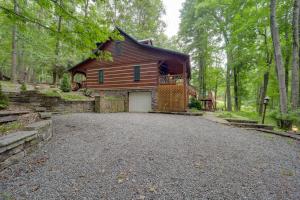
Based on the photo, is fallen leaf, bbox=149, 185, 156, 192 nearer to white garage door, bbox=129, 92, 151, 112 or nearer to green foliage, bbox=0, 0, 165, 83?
green foliage, bbox=0, 0, 165, 83

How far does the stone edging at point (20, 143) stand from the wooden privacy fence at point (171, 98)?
822 centimetres

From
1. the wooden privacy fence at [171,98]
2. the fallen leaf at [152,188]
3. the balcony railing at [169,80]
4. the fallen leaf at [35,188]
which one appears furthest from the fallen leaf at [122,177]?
the balcony railing at [169,80]

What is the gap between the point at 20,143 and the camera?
2557mm

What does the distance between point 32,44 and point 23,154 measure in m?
13.6

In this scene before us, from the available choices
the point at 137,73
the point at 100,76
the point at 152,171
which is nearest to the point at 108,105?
the point at 137,73

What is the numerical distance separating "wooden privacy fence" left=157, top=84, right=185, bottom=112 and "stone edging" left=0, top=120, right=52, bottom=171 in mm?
8224

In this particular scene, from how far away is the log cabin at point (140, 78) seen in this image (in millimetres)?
10609

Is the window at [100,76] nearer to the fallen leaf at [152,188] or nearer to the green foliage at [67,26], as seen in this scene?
the green foliage at [67,26]

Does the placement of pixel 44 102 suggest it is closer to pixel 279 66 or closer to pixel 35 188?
pixel 35 188

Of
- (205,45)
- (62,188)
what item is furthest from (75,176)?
(205,45)

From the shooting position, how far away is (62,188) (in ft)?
6.27

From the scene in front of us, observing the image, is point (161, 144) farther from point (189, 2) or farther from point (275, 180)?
point (189, 2)

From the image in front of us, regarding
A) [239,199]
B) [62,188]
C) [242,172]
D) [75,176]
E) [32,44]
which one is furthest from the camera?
[32,44]

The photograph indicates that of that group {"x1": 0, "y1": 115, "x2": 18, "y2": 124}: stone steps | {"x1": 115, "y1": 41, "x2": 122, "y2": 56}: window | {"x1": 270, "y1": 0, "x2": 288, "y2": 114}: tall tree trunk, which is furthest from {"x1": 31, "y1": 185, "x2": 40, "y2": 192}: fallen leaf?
{"x1": 115, "y1": 41, "x2": 122, "y2": 56}: window
